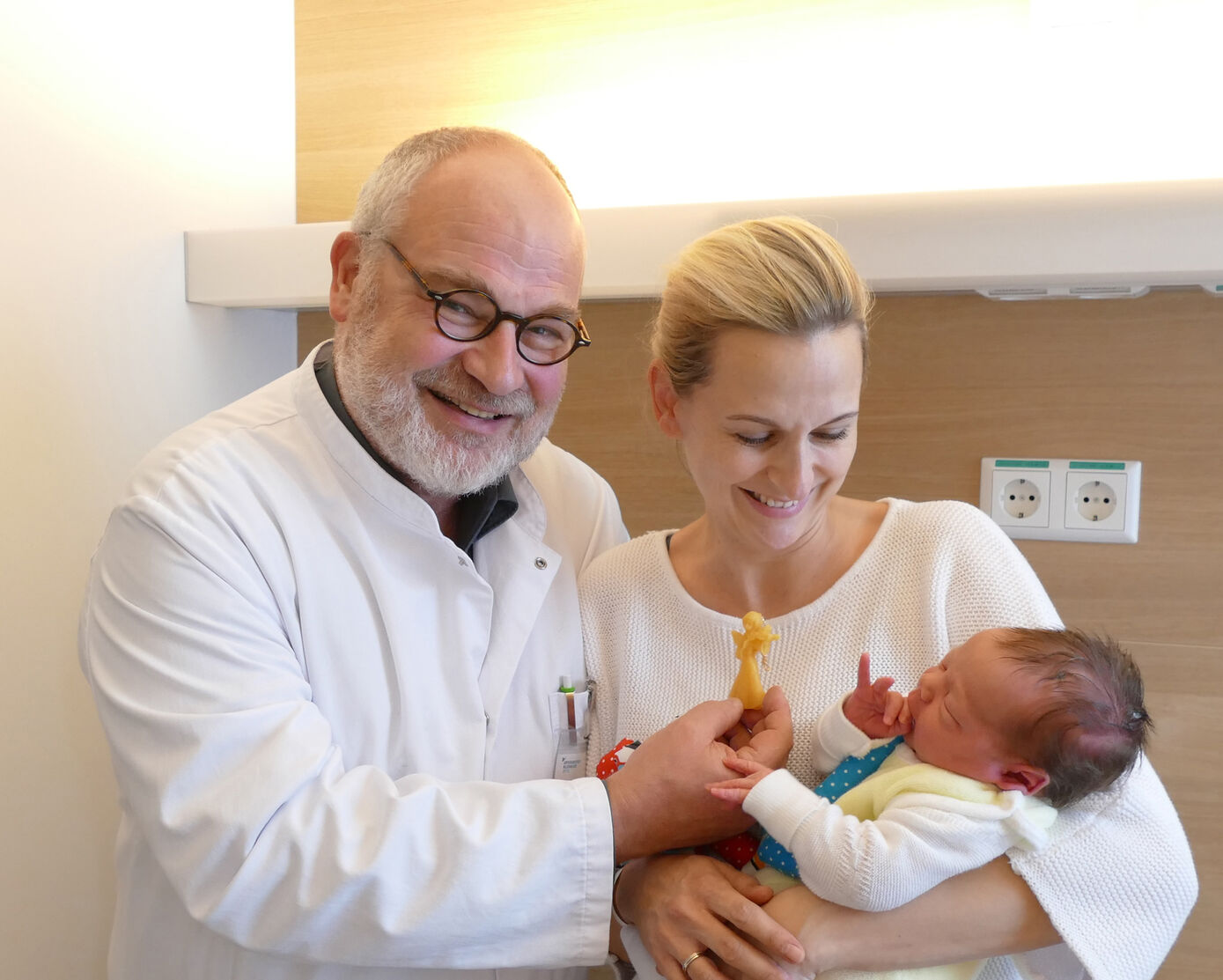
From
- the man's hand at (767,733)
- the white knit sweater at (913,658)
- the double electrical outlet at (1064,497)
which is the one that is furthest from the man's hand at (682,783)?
the double electrical outlet at (1064,497)

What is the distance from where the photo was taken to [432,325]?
49.6 inches

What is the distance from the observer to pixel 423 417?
4.20 ft

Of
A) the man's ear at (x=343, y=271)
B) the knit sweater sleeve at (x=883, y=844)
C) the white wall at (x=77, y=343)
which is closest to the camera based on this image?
the knit sweater sleeve at (x=883, y=844)

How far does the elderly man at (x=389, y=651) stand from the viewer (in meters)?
1.06

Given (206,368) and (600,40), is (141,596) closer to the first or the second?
(206,368)

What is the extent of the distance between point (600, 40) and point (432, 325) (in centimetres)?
86

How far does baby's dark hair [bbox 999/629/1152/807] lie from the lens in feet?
3.29

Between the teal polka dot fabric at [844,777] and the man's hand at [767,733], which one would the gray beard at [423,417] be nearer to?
the man's hand at [767,733]

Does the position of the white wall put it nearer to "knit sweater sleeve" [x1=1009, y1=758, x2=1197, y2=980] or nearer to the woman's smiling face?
the woman's smiling face

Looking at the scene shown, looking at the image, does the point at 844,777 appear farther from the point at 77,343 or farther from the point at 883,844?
the point at 77,343

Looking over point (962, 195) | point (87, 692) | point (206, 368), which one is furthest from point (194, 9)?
point (962, 195)

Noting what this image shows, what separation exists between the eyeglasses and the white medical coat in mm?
186

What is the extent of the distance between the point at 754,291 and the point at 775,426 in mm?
147

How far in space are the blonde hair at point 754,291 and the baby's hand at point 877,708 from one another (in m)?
0.36
